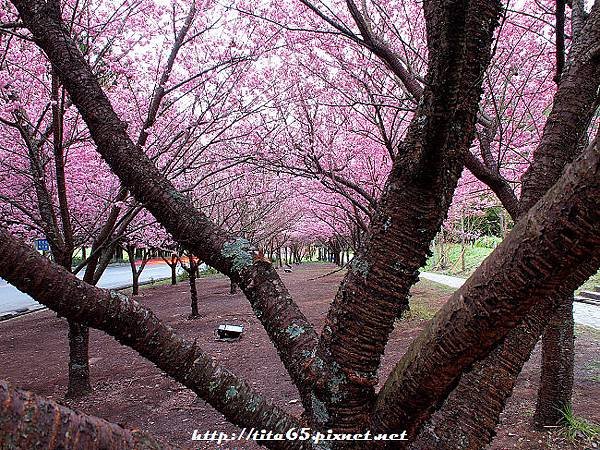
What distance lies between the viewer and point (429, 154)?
44.7 inches

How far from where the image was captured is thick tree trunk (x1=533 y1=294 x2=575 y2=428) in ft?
13.5

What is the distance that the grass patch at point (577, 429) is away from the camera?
392 centimetres

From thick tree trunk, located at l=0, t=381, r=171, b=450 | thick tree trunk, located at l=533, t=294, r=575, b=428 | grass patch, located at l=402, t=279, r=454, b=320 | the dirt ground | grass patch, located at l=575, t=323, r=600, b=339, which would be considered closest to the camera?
thick tree trunk, located at l=0, t=381, r=171, b=450

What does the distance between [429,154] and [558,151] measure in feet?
5.16

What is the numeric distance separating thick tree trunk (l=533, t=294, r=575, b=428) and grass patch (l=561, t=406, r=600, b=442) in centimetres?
6

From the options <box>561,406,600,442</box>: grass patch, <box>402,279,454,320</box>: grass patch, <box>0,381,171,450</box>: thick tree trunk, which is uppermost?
<box>0,381,171,450</box>: thick tree trunk

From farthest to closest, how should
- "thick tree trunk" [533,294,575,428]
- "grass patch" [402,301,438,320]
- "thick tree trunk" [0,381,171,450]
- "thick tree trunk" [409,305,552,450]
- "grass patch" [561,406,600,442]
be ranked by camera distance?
"grass patch" [402,301,438,320], "thick tree trunk" [533,294,575,428], "grass patch" [561,406,600,442], "thick tree trunk" [409,305,552,450], "thick tree trunk" [0,381,171,450]

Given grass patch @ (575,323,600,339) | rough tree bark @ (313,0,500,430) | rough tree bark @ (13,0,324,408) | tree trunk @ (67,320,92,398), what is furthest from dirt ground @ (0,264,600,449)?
rough tree bark @ (313,0,500,430)

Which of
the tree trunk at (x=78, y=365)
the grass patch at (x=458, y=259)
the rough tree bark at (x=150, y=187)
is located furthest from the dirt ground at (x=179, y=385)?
the grass patch at (x=458, y=259)

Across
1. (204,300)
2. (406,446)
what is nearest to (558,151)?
(406,446)

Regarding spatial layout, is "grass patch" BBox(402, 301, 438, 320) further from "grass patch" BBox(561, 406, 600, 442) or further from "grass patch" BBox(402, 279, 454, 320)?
"grass patch" BBox(561, 406, 600, 442)

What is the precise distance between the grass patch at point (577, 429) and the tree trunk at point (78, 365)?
5366mm

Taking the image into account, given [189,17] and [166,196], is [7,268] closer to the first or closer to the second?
[166,196]

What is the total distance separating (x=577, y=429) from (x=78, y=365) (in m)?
5.59
